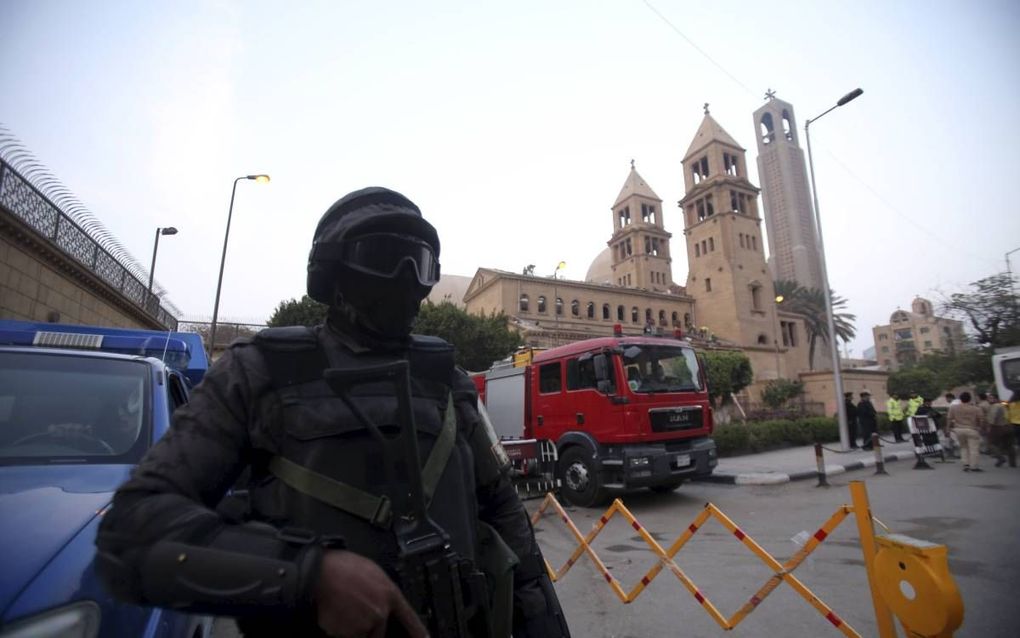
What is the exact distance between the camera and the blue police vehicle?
1.39m

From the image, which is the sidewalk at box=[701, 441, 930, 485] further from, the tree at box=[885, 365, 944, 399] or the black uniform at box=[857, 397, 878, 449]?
the tree at box=[885, 365, 944, 399]

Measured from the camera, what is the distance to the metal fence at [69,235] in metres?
9.31

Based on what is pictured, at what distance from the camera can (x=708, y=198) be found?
189 feet

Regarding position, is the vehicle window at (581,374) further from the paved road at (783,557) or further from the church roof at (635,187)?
the church roof at (635,187)

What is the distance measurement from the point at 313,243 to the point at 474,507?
3.46ft

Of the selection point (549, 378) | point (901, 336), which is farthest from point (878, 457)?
point (901, 336)

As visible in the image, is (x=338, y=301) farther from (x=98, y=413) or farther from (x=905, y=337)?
(x=905, y=337)

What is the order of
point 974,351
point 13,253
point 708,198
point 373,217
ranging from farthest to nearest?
point 708,198 < point 974,351 < point 13,253 < point 373,217

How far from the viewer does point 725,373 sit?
32094 mm

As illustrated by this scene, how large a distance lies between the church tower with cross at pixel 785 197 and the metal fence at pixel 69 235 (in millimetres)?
99683

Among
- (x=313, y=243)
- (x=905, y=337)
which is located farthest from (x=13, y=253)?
(x=905, y=337)

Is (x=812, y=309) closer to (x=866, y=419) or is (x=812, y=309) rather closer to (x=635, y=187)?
(x=635, y=187)

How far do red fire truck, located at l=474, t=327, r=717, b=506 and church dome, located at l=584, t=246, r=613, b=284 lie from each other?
6867 cm

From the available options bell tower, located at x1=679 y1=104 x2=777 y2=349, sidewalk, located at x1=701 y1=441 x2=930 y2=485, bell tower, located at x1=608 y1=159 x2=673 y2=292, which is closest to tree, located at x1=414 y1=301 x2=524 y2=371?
sidewalk, located at x1=701 y1=441 x2=930 y2=485
